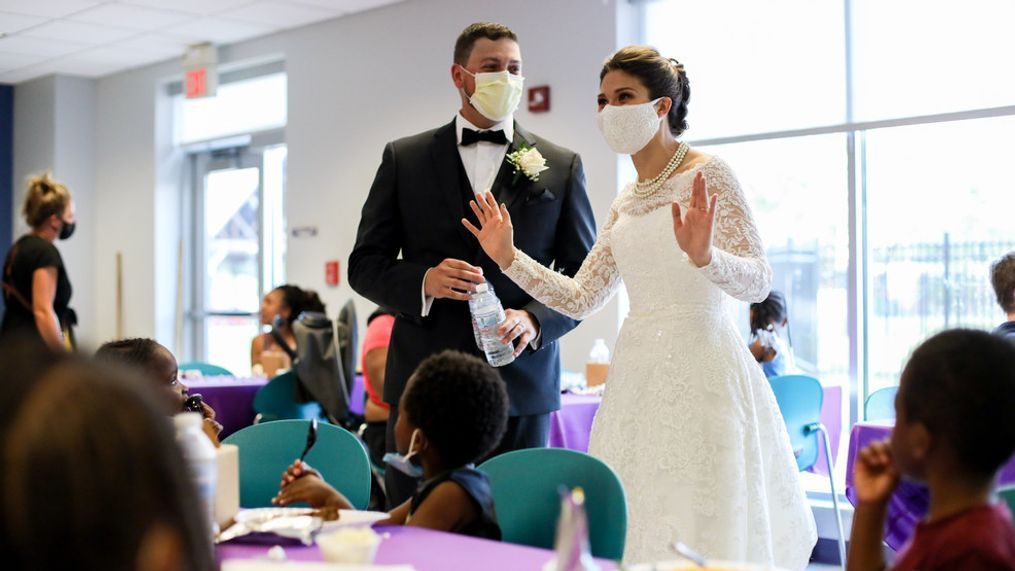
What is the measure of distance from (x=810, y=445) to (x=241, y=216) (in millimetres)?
6251

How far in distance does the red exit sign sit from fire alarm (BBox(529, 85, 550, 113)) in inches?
134

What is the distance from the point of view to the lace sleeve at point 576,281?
2594mm

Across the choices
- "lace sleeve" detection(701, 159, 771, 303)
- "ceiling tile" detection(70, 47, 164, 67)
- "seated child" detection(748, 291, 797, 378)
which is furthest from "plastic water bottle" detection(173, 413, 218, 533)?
"ceiling tile" detection(70, 47, 164, 67)

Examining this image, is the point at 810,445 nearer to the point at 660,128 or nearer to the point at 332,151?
the point at 660,128

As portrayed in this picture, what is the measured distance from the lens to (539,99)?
6.62 metres

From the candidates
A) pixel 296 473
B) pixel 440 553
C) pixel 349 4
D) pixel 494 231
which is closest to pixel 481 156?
pixel 494 231

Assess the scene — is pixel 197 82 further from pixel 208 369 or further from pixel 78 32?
pixel 208 369

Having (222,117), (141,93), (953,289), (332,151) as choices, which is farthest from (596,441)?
(141,93)

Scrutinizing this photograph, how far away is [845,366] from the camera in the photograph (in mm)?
5789

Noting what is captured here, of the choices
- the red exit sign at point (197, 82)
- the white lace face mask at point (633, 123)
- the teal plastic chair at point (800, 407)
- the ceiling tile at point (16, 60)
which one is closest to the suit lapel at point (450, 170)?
the white lace face mask at point (633, 123)

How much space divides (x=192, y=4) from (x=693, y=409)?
618cm

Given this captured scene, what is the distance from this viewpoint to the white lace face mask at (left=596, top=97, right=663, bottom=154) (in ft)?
8.59

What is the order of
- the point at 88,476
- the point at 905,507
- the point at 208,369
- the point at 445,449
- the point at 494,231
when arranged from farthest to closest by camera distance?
the point at 208,369
the point at 905,507
the point at 494,231
the point at 445,449
the point at 88,476

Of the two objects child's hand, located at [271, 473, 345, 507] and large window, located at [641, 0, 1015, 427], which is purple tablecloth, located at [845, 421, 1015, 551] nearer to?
child's hand, located at [271, 473, 345, 507]
